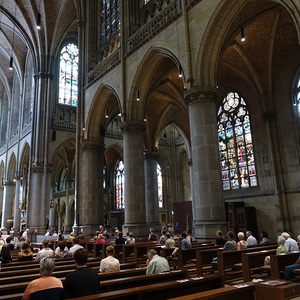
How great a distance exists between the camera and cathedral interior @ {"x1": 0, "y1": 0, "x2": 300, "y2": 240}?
1162 centimetres

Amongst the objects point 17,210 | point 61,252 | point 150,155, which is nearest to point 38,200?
point 17,210

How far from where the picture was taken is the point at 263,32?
16188mm

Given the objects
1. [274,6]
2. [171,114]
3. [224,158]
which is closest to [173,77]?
[171,114]

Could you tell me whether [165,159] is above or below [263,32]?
below

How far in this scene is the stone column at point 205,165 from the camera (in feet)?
35.3

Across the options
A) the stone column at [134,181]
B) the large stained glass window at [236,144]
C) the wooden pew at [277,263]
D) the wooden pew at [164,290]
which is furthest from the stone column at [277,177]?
the wooden pew at [164,290]

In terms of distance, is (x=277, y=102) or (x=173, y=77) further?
(x=173, y=77)

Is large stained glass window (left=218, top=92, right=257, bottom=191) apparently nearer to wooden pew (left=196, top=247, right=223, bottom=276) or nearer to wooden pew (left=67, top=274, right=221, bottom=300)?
wooden pew (left=196, top=247, right=223, bottom=276)

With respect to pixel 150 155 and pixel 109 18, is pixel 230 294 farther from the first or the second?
pixel 150 155

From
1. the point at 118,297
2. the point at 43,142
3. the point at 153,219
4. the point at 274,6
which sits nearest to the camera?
the point at 118,297

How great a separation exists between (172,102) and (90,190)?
8.47m

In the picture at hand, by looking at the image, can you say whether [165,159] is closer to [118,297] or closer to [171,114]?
[171,114]

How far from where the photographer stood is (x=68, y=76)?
30.0 meters

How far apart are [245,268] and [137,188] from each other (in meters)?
9.10
